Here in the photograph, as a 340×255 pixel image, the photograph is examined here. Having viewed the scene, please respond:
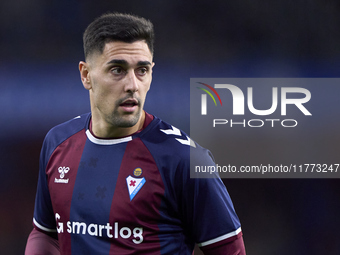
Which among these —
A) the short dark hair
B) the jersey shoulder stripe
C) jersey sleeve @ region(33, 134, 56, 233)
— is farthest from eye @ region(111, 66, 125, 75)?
jersey sleeve @ region(33, 134, 56, 233)

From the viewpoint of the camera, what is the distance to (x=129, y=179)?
1.79m

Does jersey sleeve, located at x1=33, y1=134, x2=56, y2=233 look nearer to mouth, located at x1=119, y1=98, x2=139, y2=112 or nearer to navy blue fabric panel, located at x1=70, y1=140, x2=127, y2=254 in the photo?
navy blue fabric panel, located at x1=70, y1=140, x2=127, y2=254

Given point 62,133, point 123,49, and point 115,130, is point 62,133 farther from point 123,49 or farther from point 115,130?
point 123,49

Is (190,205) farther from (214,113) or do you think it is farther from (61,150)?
(214,113)

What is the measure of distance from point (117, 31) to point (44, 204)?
93 cm

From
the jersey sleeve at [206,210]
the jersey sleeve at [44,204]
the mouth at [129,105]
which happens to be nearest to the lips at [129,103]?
the mouth at [129,105]

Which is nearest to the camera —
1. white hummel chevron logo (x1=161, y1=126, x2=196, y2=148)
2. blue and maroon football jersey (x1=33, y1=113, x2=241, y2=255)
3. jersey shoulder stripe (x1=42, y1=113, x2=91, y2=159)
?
blue and maroon football jersey (x1=33, y1=113, x2=241, y2=255)

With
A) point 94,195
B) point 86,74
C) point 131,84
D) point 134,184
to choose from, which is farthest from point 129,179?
point 86,74

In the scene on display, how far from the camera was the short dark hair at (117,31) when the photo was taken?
1.79 meters

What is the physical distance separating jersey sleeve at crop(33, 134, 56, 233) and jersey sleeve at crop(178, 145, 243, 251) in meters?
0.72

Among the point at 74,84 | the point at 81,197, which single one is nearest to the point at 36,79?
the point at 74,84

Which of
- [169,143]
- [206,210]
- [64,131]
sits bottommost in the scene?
[206,210]

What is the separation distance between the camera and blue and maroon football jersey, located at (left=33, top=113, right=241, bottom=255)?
5.63ft

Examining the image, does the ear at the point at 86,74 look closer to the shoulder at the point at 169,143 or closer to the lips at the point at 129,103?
the lips at the point at 129,103
